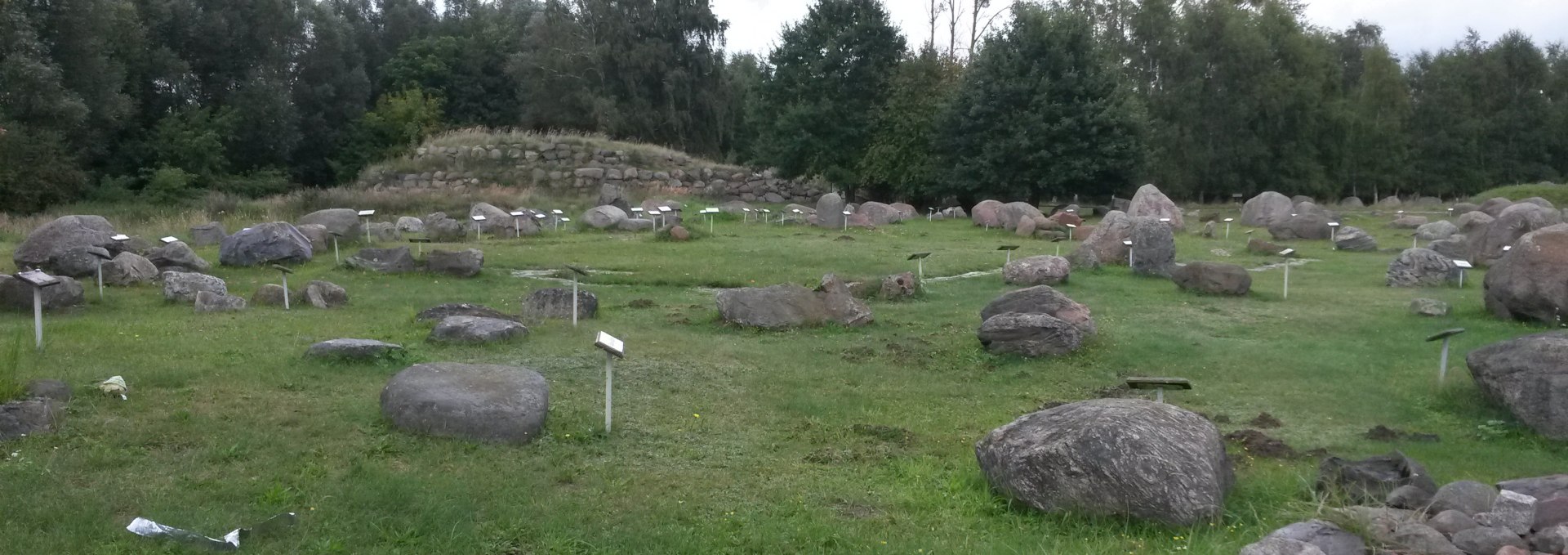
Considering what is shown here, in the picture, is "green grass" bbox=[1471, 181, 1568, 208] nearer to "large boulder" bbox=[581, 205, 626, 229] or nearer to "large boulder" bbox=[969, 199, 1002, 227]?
"large boulder" bbox=[969, 199, 1002, 227]

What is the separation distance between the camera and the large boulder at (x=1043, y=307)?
1312 cm

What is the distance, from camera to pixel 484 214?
27.2 metres

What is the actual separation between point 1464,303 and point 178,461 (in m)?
15.9

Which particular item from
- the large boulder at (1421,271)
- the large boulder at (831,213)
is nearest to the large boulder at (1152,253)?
the large boulder at (1421,271)

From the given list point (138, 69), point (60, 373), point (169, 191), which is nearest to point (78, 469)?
point (60, 373)

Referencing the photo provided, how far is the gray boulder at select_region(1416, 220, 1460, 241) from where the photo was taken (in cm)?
2612

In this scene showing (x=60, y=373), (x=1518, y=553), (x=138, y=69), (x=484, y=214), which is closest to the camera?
(x=1518, y=553)

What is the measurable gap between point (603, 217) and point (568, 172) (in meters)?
13.7

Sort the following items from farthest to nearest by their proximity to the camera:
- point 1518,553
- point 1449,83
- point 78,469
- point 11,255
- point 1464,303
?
point 1449,83 < point 11,255 < point 1464,303 < point 78,469 < point 1518,553

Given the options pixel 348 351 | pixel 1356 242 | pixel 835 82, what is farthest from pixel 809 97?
pixel 348 351

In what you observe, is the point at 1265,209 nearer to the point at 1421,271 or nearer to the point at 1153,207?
the point at 1153,207

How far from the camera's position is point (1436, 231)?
26547mm

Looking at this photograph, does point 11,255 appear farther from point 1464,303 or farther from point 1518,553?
point 1464,303

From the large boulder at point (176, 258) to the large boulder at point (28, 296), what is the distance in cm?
393
